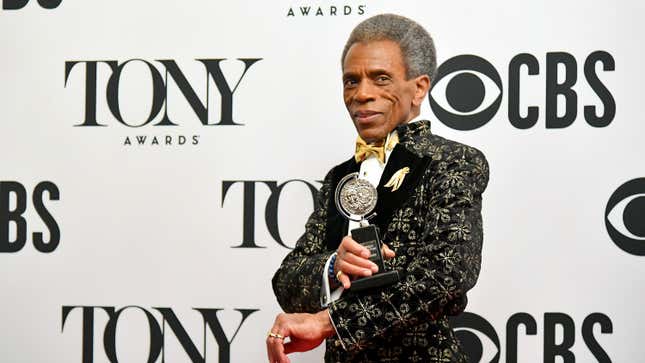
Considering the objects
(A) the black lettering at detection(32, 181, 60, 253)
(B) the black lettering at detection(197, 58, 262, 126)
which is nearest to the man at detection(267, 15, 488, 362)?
(B) the black lettering at detection(197, 58, 262, 126)

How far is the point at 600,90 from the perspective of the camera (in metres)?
2.38

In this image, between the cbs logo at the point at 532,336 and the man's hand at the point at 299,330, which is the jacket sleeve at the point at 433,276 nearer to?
the man's hand at the point at 299,330

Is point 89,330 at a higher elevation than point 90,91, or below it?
below

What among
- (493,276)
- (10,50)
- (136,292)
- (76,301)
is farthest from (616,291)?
(10,50)

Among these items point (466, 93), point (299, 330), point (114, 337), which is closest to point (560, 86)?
point (466, 93)

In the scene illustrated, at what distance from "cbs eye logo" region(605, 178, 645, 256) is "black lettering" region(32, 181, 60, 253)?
67.1 inches

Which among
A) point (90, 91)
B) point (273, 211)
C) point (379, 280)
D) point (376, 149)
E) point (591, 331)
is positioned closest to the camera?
point (379, 280)

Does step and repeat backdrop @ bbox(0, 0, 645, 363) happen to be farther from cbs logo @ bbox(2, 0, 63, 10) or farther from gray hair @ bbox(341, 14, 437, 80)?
gray hair @ bbox(341, 14, 437, 80)

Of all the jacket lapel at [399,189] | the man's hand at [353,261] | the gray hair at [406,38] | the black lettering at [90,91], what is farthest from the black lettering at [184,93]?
the man's hand at [353,261]

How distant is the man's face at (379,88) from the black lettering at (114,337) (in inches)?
46.8

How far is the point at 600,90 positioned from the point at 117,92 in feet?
4.86

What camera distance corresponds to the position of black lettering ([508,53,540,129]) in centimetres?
241

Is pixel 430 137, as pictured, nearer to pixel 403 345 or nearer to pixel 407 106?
pixel 407 106

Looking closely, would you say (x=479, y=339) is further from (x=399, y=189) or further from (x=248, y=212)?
(x=399, y=189)
